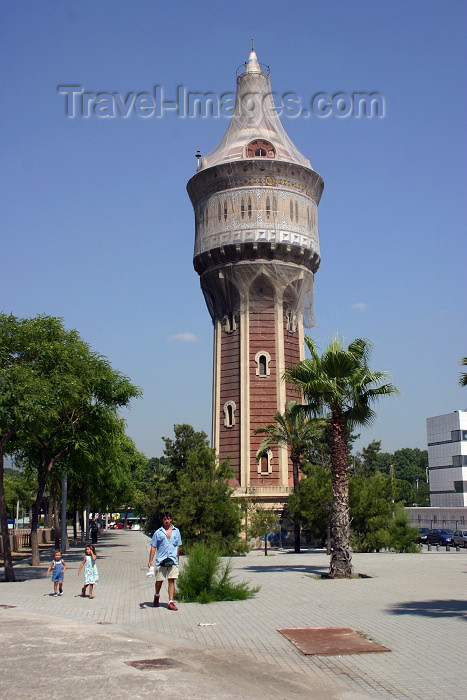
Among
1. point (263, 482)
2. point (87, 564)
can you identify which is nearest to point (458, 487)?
point (263, 482)

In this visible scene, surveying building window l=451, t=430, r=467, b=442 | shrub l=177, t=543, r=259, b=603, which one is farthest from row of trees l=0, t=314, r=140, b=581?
building window l=451, t=430, r=467, b=442

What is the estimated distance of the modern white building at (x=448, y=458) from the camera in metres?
79.8

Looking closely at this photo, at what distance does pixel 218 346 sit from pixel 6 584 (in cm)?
3041

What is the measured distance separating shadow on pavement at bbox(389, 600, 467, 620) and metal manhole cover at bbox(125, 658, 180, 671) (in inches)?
216

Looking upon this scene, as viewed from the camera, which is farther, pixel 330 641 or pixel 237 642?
pixel 237 642

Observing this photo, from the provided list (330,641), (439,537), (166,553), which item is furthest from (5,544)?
(439,537)

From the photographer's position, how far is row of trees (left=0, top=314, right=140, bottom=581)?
19969mm

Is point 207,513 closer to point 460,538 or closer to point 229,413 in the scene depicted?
point 229,413

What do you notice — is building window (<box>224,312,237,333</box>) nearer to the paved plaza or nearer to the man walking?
the paved plaza

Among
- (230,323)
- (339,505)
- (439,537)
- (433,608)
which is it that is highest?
(230,323)

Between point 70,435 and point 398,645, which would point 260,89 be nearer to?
point 70,435

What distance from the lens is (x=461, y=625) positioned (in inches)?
461

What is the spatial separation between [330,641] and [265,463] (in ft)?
116

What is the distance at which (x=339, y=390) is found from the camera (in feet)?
67.1
